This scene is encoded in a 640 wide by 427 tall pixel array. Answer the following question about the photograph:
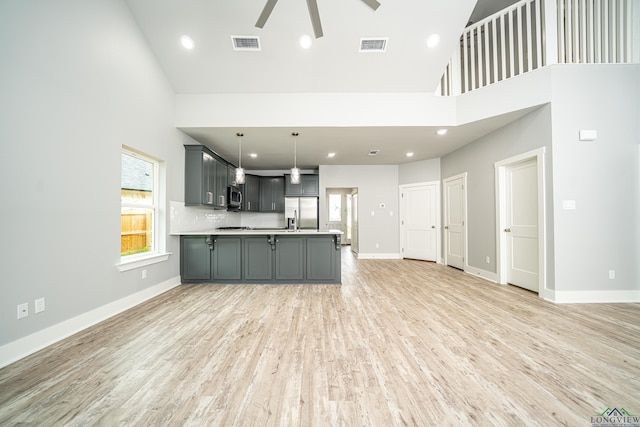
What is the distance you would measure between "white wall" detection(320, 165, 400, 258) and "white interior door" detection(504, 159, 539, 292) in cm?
307

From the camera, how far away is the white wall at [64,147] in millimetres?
1987

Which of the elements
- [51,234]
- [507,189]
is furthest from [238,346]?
→ [507,189]

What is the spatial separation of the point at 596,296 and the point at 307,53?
5.26 m

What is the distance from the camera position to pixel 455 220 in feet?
19.1

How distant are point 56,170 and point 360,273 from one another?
473 centimetres

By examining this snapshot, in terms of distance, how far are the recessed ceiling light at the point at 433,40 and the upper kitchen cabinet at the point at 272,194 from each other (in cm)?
497

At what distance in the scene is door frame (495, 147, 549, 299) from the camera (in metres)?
3.51

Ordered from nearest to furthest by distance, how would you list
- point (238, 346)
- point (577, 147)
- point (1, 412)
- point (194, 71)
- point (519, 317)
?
point (1, 412)
point (238, 346)
point (519, 317)
point (577, 147)
point (194, 71)

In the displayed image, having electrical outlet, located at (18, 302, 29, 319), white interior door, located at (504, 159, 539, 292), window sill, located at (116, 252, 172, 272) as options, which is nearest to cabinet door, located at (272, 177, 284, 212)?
window sill, located at (116, 252, 172, 272)

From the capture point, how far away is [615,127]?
3.34 meters

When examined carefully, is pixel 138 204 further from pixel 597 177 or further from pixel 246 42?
pixel 597 177

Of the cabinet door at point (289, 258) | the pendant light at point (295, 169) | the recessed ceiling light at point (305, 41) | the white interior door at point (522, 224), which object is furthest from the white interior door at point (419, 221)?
the recessed ceiling light at point (305, 41)

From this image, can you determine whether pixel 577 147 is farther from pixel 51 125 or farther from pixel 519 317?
pixel 51 125

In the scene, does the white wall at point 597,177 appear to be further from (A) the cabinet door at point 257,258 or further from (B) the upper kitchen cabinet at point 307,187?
(B) the upper kitchen cabinet at point 307,187
